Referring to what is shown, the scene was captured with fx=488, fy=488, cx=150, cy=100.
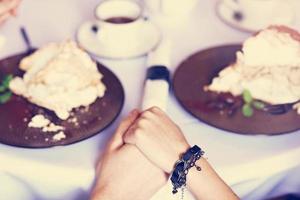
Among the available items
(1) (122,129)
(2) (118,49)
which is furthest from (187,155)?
(2) (118,49)

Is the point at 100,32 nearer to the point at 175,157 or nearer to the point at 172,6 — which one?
the point at 172,6

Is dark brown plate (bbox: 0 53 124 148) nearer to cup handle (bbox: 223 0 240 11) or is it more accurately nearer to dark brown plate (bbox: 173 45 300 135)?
dark brown plate (bbox: 173 45 300 135)

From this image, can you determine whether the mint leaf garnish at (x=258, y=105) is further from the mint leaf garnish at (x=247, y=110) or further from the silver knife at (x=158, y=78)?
the silver knife at (x=158, y=78)

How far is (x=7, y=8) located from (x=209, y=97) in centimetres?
54

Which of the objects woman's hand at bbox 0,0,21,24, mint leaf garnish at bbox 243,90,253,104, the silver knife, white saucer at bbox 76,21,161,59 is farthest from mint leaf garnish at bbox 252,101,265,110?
woman's hand at bbox 0,0,21,24

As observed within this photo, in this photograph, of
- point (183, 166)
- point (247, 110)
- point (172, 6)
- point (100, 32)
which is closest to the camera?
point (183, 166)

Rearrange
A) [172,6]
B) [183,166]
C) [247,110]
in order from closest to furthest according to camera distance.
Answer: [183,166]
[247,110]
[172,6]

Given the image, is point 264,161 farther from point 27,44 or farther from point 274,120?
point 27,44

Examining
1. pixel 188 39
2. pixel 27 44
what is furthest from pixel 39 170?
pixel 188 39

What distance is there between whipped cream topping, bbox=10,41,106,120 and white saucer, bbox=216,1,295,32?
0.42m

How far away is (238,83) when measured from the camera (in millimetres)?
1026

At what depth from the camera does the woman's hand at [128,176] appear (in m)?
0.88

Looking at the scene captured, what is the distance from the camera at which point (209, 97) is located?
1.02 m

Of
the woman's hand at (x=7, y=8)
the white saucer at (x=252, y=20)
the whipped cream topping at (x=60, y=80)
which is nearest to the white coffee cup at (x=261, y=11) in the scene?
the white saucer at (x=252, y=20)
